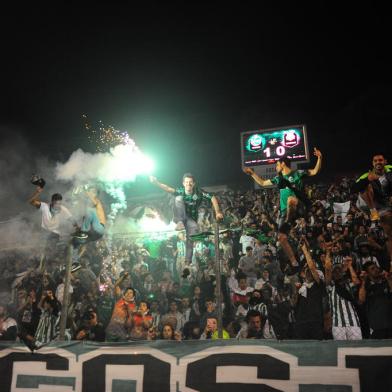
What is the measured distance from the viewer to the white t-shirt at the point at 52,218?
305 inches

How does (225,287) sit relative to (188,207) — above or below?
below

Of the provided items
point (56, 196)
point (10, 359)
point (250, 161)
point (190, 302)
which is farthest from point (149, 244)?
point (250, 161)

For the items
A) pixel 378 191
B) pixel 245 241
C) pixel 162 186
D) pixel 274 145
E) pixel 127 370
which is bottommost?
pixel 127 370

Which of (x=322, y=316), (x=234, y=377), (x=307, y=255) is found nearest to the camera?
(x=234, y=377)

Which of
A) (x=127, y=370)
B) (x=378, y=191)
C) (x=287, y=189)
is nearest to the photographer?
(x=127, y=370)

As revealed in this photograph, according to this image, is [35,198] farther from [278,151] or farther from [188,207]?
[278,151]

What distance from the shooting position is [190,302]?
8.72 metres

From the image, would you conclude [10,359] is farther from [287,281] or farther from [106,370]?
[287,281]

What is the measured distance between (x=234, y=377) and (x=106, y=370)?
1620 mm

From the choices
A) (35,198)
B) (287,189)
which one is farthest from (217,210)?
(35,198)

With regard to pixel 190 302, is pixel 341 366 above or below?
below

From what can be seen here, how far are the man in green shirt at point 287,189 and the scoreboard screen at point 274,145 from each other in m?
15.5

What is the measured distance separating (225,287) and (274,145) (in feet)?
54.5

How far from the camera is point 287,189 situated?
8023 mm
